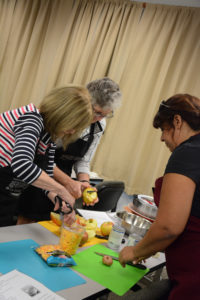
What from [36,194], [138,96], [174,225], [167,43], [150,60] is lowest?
[36,194]

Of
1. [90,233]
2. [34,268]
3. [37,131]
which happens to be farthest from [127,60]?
[34,268]

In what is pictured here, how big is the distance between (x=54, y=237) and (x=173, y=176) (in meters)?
0.76

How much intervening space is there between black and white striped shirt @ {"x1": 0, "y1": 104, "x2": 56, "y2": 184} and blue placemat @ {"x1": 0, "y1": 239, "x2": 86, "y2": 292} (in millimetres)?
329

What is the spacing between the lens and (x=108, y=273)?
1307mm

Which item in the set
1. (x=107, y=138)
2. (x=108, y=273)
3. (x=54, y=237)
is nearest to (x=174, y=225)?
(x=108, y=273)

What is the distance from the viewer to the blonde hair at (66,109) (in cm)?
150

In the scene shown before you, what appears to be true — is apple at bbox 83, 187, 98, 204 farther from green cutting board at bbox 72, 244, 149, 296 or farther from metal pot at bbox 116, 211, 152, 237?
green cutting board at bbox 72, 244, 149, 296

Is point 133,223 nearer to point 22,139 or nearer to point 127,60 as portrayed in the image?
point 22,139

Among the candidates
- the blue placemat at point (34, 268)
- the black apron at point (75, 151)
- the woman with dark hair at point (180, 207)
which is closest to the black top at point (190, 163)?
the woman with dark hair at point (180, 207)

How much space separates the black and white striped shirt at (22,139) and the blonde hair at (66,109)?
5cm

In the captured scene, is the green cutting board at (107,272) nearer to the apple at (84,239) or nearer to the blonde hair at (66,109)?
the apple at (84,239)

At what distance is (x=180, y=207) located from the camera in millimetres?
1067

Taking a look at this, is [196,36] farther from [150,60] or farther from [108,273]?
[108,273]

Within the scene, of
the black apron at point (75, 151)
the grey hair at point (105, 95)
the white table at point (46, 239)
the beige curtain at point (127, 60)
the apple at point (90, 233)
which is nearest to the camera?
the white table at point (46, 239)
